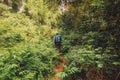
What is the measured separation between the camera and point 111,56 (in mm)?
6301

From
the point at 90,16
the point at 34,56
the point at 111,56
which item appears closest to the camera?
the point at 111,56

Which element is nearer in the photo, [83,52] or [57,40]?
[83,52]

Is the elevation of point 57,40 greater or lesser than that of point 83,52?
lesser

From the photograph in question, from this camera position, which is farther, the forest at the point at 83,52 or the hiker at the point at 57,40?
the hiker at the point at 57,40

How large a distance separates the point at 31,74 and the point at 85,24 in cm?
375

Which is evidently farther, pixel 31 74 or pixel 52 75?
pixel 52 75

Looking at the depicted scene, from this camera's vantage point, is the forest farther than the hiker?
No

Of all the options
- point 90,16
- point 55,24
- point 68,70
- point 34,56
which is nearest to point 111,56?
point 68,70

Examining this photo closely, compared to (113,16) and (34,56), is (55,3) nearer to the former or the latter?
(34,56)

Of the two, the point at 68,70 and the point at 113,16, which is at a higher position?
the point at 113,16

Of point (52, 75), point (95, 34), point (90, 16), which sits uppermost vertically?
point (90, 16)

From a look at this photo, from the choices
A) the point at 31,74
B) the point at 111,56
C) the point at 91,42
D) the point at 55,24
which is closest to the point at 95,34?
the point at 91,42

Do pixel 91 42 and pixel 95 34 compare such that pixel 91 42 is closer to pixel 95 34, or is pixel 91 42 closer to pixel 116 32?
pixel 95 34

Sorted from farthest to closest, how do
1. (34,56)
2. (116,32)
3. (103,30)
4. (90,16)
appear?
(34,56) < (90,16) < (103,30) < (116,32)
